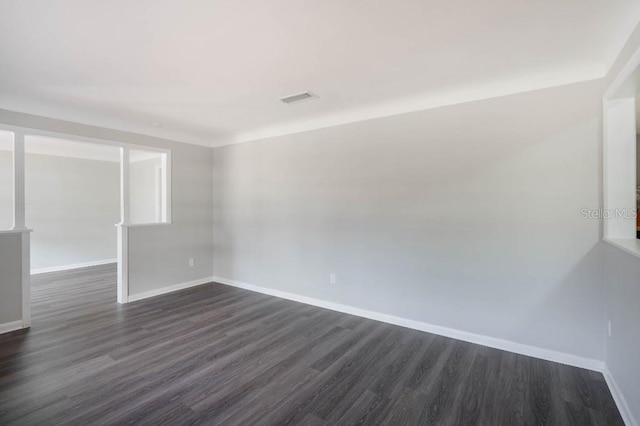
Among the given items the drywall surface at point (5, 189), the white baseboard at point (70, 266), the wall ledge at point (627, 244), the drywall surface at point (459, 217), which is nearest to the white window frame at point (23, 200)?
the drywall surface at point (459, 217)

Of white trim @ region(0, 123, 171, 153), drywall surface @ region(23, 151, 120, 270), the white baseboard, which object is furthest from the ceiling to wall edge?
the white baseboard

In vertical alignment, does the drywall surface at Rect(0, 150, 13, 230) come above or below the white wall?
above

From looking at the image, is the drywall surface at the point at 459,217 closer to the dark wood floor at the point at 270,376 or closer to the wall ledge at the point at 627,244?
the wall ledge at the point at 627,244

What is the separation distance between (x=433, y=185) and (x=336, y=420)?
2297 millimetres

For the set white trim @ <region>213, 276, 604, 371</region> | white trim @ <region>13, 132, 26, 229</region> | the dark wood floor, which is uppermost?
white trim @ <region>13, 132, 26, 229</region>

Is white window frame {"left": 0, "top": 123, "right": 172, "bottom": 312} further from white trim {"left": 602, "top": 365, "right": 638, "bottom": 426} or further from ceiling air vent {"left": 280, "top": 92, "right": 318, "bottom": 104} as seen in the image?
white trim {"left": 602, "top": 365, "right": 638, "bottom": 426}

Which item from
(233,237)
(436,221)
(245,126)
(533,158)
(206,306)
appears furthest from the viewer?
(233,237)

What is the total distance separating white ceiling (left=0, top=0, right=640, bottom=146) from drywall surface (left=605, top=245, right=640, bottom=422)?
1.49 meters

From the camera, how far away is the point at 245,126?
4355mm

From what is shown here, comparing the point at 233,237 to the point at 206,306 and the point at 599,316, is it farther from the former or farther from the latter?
the point at 599,316

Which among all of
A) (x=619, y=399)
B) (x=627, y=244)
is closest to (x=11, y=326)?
(x=619, y=399)

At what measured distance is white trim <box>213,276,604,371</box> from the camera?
2.51 m

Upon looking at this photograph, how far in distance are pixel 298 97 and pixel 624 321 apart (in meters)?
3.17

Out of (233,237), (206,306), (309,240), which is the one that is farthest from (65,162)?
(309,240)
